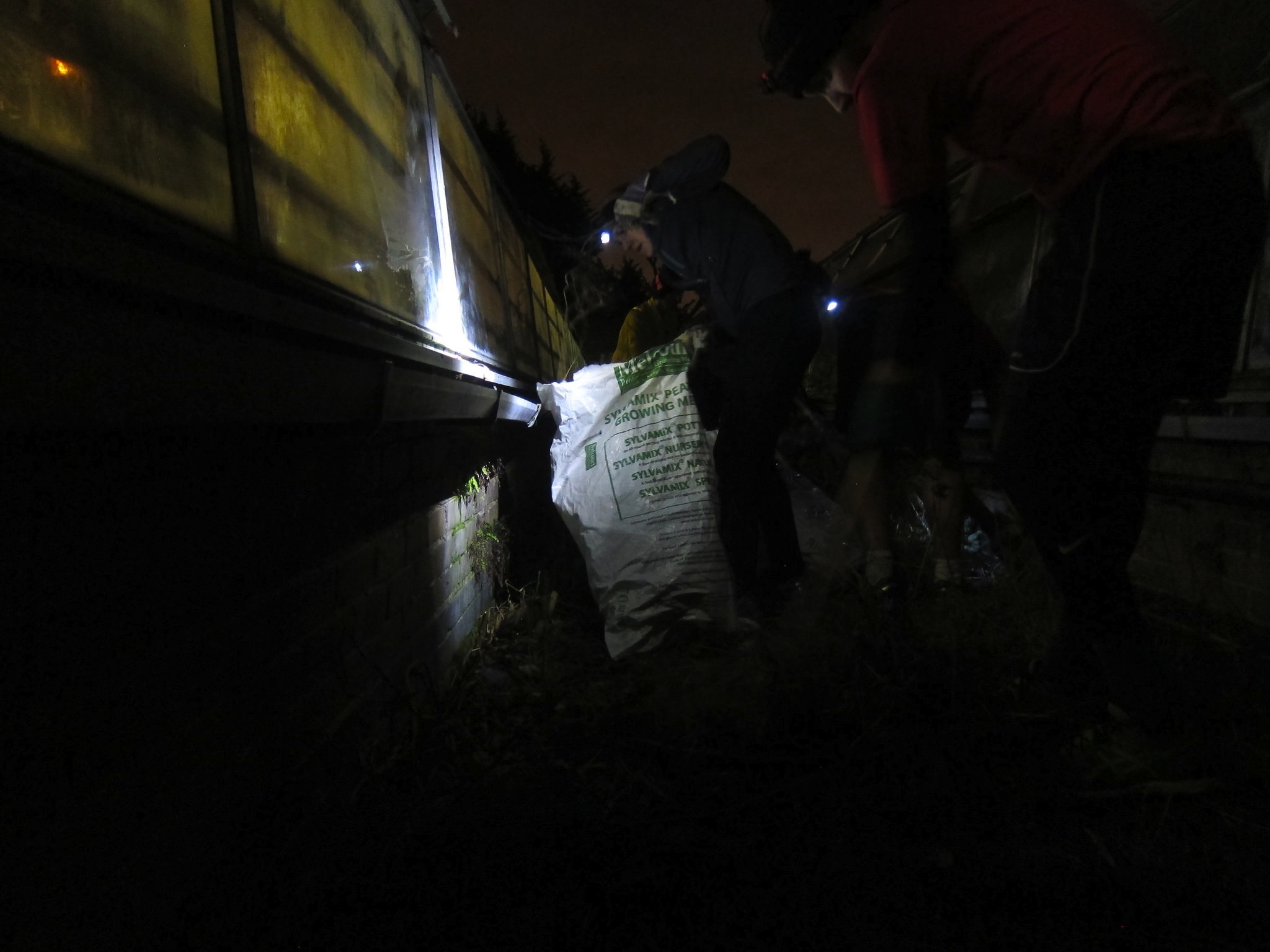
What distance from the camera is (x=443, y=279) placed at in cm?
225

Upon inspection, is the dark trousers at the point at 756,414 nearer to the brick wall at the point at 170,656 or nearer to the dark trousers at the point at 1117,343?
the dark trousers at the point at 1117,343

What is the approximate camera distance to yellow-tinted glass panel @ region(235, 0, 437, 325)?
124cm

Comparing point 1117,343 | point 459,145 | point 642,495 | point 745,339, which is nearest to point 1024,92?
point 1117,343

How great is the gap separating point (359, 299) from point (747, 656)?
1461 millimetres

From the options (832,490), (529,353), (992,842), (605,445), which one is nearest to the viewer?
(992,842)

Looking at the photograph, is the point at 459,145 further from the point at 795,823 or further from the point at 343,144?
the point at 795,823

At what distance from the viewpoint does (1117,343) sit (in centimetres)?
115

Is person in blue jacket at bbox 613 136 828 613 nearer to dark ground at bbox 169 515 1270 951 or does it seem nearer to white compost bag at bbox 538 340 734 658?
white compost bag at bbox 538 340 734 658

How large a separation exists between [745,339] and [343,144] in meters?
1.33

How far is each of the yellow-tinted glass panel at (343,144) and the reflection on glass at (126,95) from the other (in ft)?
0.41

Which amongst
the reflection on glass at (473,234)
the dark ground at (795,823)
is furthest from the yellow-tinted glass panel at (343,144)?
the dark ground at (795,823)

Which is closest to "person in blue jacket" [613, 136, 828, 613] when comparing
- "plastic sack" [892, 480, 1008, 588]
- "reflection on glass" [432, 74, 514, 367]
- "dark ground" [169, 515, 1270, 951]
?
"dark ground" [169, 515, 1270, 951]

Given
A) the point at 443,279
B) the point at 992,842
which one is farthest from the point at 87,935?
the point at 443,279

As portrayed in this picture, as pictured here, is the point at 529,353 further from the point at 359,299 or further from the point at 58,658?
the point at 58,658
